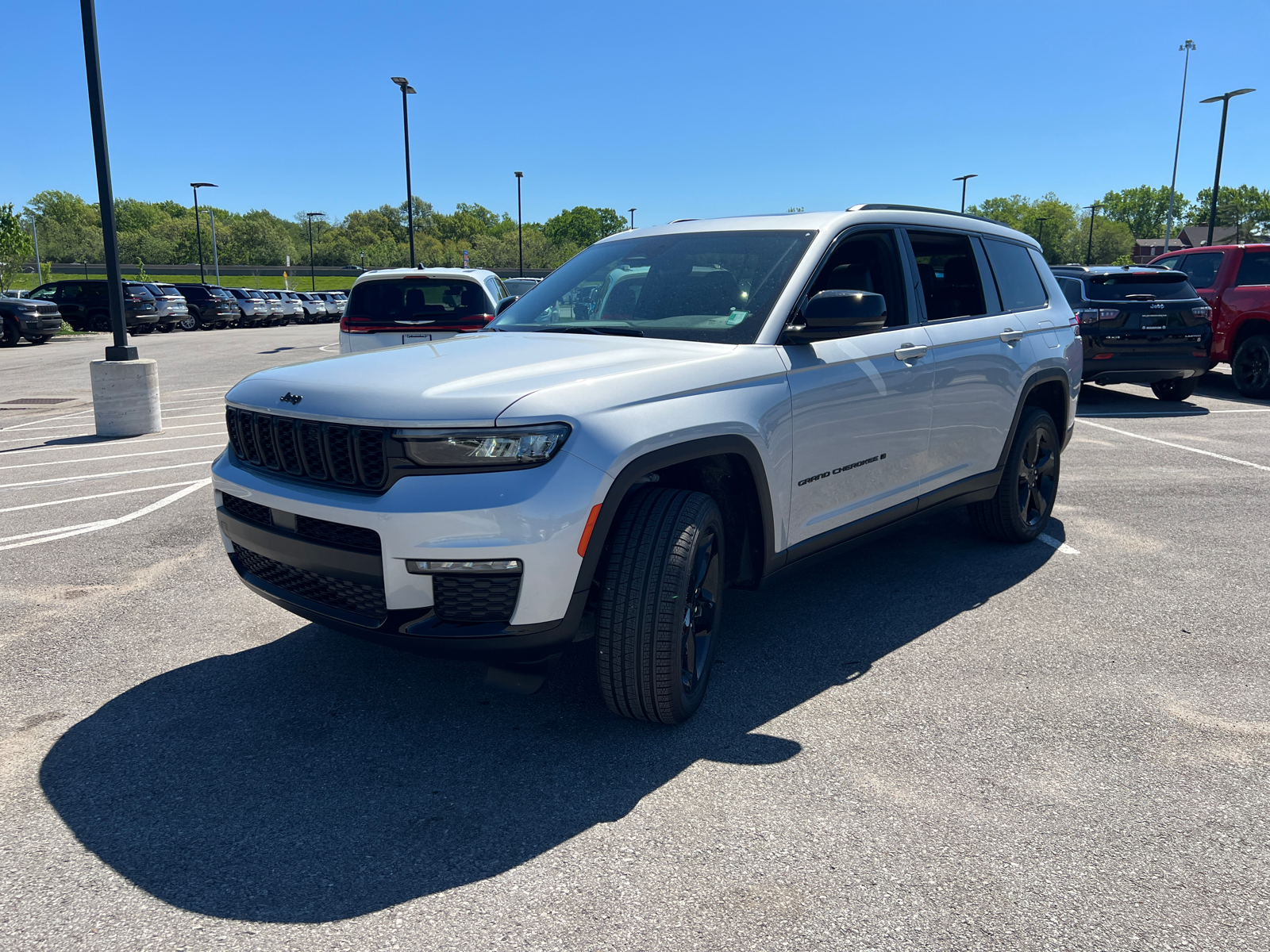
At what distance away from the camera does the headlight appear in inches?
112

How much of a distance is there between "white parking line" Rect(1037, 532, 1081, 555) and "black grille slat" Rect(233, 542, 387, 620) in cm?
435

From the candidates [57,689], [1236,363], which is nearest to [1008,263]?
[57,689]

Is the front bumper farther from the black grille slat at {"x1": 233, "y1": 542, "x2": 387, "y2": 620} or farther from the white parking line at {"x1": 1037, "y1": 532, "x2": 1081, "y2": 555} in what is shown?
the white parking line at {"x1": 1037, "y1": 532, "x2": 1081, "y2": 555}

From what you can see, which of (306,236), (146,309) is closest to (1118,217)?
(306,236)

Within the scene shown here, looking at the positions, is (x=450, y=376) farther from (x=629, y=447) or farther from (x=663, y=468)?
(x=663, y=468)

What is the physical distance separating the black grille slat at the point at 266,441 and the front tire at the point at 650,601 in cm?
123

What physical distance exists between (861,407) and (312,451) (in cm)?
222

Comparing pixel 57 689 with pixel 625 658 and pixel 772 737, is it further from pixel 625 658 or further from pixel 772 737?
pixel 772 737

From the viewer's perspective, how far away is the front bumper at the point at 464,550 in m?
2.82

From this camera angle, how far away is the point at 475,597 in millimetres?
2891

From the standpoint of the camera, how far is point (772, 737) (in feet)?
11.1

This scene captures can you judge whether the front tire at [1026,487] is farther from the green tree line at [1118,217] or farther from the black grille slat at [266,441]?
the green tree line at [1118,217]

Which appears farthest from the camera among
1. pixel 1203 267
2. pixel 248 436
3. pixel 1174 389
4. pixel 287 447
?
pixel 1203 267

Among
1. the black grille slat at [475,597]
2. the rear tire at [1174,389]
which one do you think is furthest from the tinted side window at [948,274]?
the rear tire at [1174,389]
